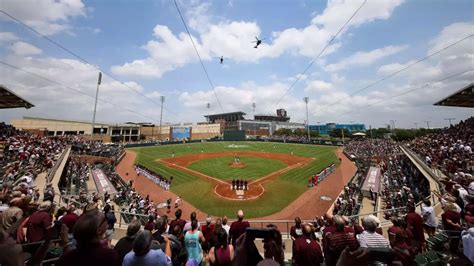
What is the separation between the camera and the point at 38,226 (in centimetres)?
427

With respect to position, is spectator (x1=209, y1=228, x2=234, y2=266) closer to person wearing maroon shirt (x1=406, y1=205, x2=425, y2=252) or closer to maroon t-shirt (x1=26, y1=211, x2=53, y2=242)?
maroon t-shirt (x1=26, y1=211, x2=53, y2=242)

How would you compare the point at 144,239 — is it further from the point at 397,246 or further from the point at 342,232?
the point at 397,246

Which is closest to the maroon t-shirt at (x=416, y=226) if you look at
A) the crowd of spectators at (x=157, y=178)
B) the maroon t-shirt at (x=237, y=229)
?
the maroon t-shirt at (x=237, y=229)

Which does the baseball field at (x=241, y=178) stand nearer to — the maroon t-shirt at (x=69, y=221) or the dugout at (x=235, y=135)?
the maroon t-shirt at (x=69, y=221)

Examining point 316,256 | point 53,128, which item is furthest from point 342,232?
point 53,128

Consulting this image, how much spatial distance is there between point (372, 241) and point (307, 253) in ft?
4.30

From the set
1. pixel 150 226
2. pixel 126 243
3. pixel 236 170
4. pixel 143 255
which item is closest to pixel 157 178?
pixel 236 170

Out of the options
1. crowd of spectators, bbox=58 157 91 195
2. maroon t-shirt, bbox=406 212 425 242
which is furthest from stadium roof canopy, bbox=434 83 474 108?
crowd of spectators, bbox=58 157 91 195

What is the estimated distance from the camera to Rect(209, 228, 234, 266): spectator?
3.69m

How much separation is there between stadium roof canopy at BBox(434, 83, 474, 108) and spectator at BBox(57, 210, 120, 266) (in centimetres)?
3039

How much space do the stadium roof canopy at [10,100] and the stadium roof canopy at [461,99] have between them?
154 ft

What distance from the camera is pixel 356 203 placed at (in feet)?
51.2

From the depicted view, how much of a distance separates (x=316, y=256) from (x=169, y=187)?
2121cm

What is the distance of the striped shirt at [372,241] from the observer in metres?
3.76
